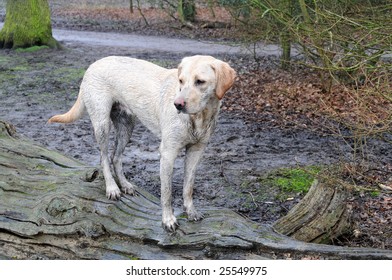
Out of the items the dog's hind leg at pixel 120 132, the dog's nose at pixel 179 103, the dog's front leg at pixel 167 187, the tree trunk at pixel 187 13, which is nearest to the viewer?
the dog's nose at pixel 179 103

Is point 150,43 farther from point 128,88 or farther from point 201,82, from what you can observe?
point 201,82

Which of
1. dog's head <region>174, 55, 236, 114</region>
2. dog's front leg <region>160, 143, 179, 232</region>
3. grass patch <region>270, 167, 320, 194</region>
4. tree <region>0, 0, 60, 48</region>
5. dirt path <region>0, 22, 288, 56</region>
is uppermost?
dog's head <region>174, 55, 236, 114</region>

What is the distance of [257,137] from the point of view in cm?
1056

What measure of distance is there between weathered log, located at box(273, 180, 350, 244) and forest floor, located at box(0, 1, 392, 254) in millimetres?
170

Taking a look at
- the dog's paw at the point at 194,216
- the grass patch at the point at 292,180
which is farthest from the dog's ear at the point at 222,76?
the grass patch at the point at 292,180

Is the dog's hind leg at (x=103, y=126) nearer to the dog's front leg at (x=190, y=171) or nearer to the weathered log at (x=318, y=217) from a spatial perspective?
the dog's front leg at (x=190, y=171)

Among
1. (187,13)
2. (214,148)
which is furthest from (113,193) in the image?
(187,13)

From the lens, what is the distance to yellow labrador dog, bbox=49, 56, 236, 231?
201 inches

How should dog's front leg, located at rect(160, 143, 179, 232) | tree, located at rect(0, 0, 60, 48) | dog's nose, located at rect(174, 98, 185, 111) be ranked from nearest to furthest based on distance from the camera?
dog's nose, located at rect(174, 98, 185, 111) < dog's front leg, located at rect(160, 143, 179, 232) < tree, located at rect(0, 0, 60, 48)

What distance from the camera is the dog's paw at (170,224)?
18.3 feet

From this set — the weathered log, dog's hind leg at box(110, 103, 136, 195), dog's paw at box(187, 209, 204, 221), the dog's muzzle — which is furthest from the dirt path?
the dog's muzzle

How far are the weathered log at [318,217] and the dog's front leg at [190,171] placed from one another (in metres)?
0.78

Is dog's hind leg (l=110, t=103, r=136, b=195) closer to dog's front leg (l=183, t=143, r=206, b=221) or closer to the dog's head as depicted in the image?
dog's front leg (l=183, t=143, r=206, b=221)
